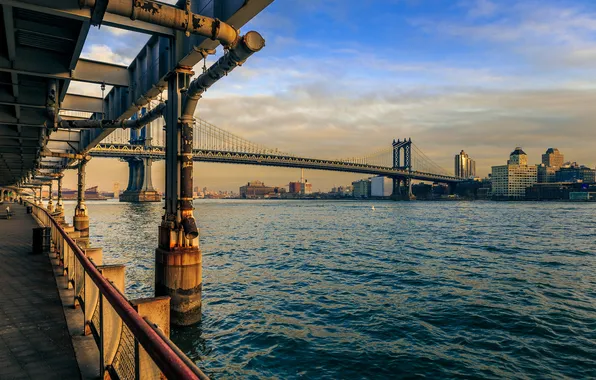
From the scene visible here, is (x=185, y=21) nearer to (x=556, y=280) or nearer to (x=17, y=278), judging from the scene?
(x=17, y=278)

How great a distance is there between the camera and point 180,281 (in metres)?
10.4

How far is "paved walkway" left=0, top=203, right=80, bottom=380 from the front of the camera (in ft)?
16.1

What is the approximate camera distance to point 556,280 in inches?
689

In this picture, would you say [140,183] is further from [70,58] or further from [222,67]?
[222,67]

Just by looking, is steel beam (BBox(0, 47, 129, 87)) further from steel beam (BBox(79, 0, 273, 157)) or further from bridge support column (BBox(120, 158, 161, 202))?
bridge support column (BBox(120, 158, 161, 202))

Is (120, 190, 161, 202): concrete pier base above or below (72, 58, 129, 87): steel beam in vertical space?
below

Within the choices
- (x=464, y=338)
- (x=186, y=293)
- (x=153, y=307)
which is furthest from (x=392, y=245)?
(x=153, y=307)

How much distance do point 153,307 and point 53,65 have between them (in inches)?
374

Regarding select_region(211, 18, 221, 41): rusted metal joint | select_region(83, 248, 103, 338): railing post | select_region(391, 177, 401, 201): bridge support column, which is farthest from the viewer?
select_region(391, 177, 401, 201): bridge support column

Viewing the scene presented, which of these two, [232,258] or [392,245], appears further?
[392,245]

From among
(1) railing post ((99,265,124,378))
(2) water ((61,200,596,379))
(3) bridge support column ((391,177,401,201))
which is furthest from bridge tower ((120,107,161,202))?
(1) railing post ((99,265,124,378))

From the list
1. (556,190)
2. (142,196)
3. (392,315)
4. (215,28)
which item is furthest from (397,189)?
(215,28)

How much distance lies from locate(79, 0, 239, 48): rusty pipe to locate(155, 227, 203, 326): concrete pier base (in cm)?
628

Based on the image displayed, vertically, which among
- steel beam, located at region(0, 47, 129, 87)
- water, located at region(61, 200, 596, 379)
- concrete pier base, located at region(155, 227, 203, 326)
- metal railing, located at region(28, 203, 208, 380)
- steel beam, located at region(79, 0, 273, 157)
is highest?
steel beam, located at region(79, 0, 273, 157)
